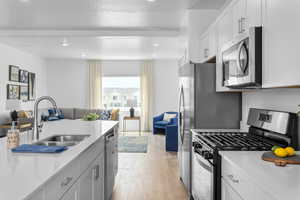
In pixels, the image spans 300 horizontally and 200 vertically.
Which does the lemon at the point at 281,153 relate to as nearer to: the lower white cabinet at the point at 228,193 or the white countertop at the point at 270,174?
the white countertop at the point at 270,174

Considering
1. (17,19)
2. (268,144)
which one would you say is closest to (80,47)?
(17,19)

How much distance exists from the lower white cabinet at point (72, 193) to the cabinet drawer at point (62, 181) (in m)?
0.03

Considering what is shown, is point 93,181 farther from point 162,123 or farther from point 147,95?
point 147,95

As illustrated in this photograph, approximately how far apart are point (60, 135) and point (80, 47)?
5096 millimetres

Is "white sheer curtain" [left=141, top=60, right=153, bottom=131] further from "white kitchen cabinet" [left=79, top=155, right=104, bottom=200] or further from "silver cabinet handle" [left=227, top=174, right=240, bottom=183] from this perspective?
"silver cabinet handle" [left=227, top=174, right=240, bottom=183]

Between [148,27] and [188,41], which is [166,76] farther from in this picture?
[188,41]

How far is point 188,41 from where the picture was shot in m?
4.01

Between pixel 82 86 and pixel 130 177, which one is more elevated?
pixel 82 86

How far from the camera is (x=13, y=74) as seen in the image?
7.31 m

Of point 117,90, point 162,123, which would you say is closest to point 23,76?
point 117,90

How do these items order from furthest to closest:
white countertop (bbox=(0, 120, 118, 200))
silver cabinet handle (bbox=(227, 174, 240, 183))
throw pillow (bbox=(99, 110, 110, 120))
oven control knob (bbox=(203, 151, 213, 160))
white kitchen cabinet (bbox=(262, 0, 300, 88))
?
throw pillow (bbox=(99, 110, 110, 120)) → oven control knob (bbox=(203, 151, 213, 160)) → silver cabinet handle (bbox=(227, 174, 240, 183)) → white kitchen cabinet (bbox=(262, 0, 300, 88)) → white countertop (bbox=(0, 120, 118, 200))

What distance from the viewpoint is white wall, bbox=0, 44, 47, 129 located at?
680cm

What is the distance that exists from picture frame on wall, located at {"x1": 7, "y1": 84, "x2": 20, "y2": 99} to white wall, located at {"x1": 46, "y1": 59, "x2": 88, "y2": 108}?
6.91 ft

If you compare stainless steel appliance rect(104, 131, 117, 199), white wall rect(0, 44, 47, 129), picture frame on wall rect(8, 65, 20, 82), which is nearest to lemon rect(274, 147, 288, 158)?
stainless steel appliance rect(104, 131, 117, 199)
